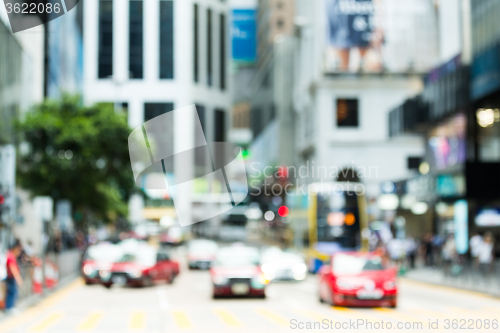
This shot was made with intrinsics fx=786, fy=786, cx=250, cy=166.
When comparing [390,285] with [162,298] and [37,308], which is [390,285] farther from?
[37,308]

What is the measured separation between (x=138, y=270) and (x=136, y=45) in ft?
72.4

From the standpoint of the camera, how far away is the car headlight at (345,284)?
19.8 meters

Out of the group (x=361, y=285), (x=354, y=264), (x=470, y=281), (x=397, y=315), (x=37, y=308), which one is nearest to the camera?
(x=397, y=315)

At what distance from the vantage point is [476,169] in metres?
39.0

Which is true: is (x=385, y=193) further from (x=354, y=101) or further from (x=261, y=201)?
(x=261, y=201)

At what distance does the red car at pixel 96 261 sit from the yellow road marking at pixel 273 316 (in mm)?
12816

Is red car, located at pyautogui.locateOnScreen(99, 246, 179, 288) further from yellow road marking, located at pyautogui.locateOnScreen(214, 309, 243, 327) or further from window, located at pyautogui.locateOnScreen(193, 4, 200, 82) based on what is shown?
window, located at pyautogui.locateOnScreen(193, 4, 200, 82)

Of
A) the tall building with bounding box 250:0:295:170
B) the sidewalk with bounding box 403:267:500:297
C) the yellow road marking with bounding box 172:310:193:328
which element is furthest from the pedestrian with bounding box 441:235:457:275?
the tall building with bounding box 250:0:295:170

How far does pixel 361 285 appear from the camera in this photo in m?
19.7

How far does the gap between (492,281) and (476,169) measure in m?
13.6

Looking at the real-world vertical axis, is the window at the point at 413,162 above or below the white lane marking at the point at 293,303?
above

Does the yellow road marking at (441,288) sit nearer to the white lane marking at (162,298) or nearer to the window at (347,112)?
the white lane marking at (162,298)

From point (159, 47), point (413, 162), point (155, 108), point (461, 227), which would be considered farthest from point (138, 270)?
point (413, 162)

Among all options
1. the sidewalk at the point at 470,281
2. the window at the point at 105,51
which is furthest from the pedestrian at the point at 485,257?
the window at the point at 105,51
